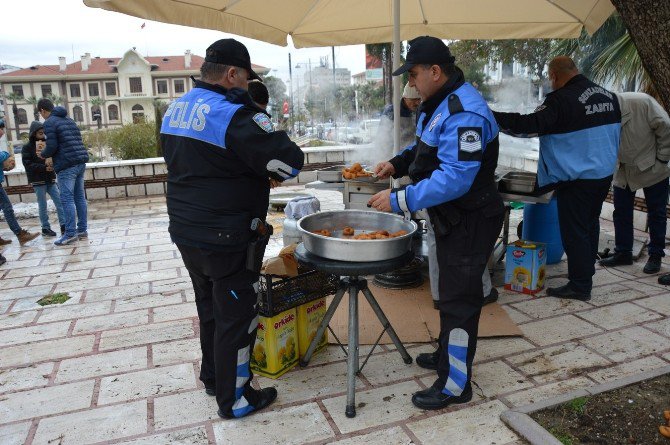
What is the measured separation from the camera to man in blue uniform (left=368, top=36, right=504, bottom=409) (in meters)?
2.49

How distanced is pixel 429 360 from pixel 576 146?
2.29 meters

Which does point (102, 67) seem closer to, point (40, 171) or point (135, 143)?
point (135, 143)

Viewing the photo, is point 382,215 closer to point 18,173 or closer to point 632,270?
point 632,270

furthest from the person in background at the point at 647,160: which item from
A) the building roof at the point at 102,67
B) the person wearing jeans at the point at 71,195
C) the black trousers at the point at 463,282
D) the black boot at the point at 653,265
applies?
the building roof at the point at 102,67

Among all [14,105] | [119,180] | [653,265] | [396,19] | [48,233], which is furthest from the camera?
[14,105]

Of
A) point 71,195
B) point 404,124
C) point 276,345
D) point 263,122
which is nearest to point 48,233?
point 71,195

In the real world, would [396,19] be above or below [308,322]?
above

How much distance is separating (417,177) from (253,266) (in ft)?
3.56

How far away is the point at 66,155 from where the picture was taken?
657cm

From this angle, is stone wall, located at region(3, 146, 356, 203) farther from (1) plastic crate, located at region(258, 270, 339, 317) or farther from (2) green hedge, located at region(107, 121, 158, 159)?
(1) plastic crate, located at region(258, 270, 339, 317)

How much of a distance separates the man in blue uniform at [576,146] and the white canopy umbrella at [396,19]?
2.37ft

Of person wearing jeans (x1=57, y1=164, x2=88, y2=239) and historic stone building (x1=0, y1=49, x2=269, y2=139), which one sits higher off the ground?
historic stone building (x1=0, y1=49, x2=269, y2=139)

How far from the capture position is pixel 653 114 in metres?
4.68

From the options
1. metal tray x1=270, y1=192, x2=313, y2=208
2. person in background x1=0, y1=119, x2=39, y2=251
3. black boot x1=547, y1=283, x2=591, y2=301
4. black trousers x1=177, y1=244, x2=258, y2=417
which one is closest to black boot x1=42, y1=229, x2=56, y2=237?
person in background x1=0, y1=119, x2=39, y2=251
